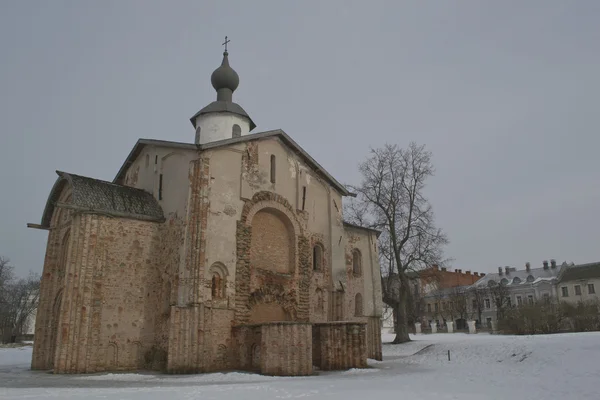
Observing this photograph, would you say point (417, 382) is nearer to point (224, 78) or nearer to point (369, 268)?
point (369, 268)

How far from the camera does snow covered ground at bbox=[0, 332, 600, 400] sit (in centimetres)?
→ 1061

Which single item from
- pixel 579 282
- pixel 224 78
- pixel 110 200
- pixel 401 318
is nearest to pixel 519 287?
pixel 579 282

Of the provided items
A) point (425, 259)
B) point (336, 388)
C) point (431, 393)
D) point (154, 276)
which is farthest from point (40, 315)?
point (425, 259)

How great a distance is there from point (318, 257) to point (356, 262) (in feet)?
11.5

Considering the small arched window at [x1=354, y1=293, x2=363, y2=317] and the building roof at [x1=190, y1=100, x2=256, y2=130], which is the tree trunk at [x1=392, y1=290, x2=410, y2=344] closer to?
the small arched window at [x1=354, y1=293, x2=363, y2=317]

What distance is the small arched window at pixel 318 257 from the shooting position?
2227 cm

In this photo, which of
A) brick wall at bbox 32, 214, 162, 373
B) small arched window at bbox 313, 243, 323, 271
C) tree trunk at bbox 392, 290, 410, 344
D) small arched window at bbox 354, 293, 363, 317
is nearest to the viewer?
brick wall at bbox 32, 214, 162, 373

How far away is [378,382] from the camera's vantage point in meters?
13.1

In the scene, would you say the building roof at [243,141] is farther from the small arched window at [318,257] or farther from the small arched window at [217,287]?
the small arched window at [217,287]

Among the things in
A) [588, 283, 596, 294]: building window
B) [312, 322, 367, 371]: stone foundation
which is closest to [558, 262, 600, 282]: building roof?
[588, 283, 596, 294]: building window

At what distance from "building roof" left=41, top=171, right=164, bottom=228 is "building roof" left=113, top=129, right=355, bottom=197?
90.5 inches

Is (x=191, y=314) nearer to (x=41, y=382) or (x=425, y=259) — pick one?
(x=41, y=382)

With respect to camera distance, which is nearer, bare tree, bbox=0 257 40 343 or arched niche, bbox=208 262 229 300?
arched niche, bbox=208 262 229 300

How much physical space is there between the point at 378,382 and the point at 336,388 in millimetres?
1816
